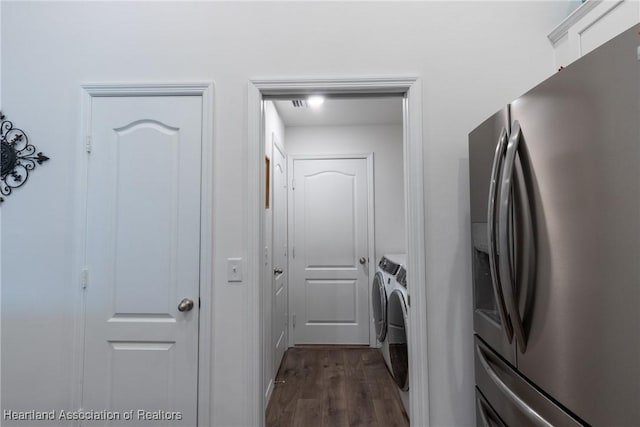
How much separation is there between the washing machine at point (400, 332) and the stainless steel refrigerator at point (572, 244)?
36.0 inches

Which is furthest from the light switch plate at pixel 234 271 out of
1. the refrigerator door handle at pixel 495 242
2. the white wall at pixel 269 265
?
the refrigerator door handle at pixel 495 242

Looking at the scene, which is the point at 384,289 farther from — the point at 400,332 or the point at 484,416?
the point at 484,416

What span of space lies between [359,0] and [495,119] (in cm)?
93

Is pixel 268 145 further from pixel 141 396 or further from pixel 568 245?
pixel 568 245

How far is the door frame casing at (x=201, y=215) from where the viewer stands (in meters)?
1.38

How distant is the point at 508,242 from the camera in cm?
86

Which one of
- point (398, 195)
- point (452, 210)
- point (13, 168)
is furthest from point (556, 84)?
point (398, 195)

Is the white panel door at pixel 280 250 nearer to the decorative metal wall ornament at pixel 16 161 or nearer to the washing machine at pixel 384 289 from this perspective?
the washing machine at pixel 384 289

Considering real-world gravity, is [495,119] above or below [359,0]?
below

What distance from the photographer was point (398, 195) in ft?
10.7

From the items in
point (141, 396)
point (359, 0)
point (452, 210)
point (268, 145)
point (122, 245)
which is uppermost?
point (359, 0)

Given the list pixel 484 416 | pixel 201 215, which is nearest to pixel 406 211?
pixel 484 416

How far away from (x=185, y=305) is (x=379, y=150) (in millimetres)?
2579

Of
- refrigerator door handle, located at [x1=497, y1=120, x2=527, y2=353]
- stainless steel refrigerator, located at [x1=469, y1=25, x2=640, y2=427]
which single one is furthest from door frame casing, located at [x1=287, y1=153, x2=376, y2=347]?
refrigerator door handle, located at [x1=497, y1=120, x2=527, y2=353]
